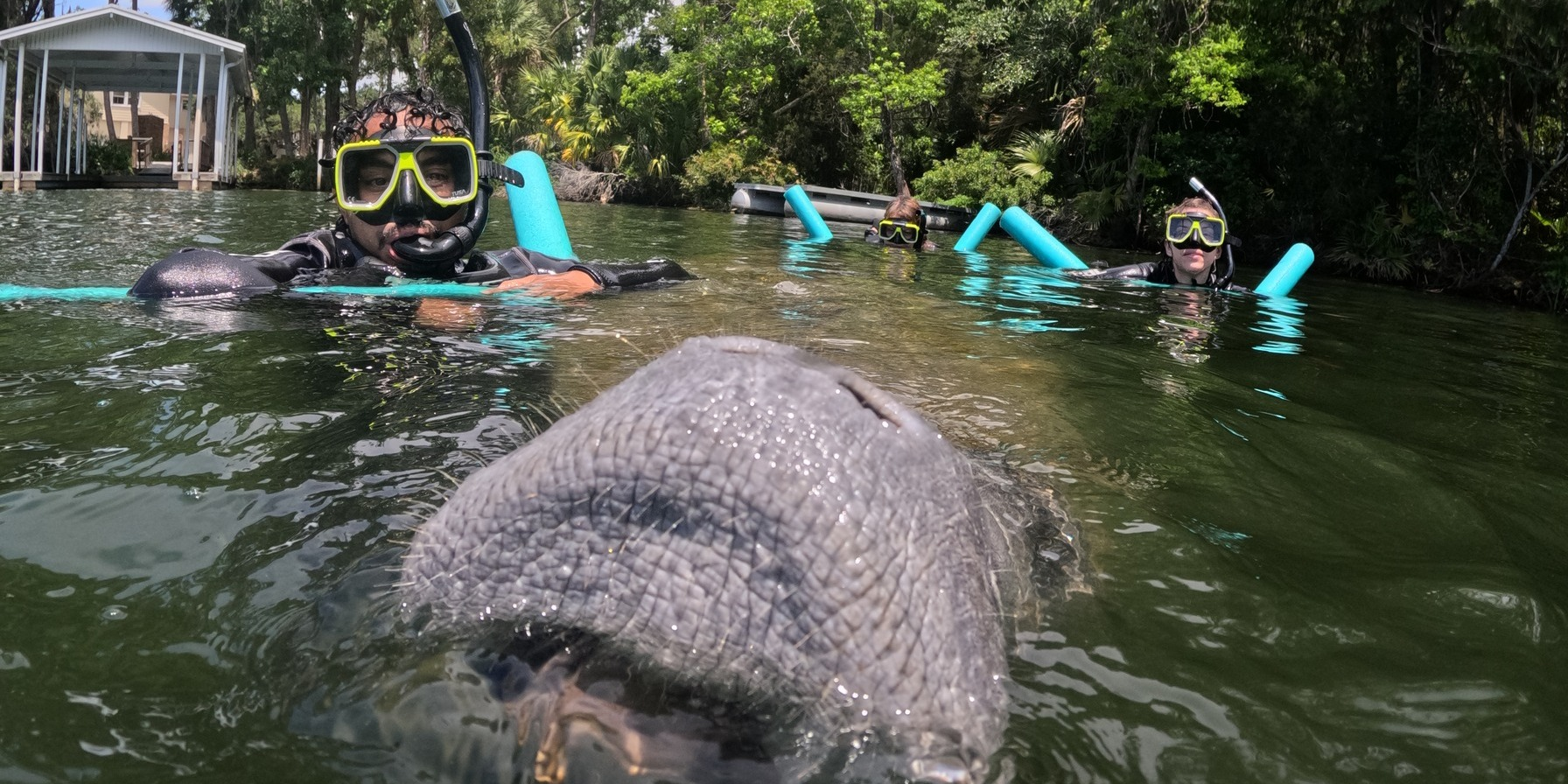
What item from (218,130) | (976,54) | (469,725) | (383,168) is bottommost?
(469,725)

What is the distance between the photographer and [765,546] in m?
1.28

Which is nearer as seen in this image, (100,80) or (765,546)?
(765,546)

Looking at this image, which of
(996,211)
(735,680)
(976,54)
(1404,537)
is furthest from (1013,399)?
(976,54)

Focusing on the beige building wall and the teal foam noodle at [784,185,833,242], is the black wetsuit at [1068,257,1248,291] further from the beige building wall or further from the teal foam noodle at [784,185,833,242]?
the beige building wall

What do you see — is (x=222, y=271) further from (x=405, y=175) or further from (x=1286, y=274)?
(x=1286, y=274)

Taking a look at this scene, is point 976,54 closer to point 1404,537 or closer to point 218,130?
point 218,130

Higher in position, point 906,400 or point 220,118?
point 220,118

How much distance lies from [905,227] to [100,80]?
82.9 feet

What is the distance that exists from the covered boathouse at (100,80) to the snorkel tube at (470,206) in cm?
1921

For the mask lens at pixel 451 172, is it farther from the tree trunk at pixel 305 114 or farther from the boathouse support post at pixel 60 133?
the tree trunk at pixel 305 114

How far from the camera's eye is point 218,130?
2616 cm

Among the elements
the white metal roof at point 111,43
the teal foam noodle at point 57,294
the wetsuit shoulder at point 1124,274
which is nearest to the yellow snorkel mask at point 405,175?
the teal foam noodle at point 57,294

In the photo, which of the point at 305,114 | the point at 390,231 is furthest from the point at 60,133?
the point at 390,231

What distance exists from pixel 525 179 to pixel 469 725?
22.7ft
